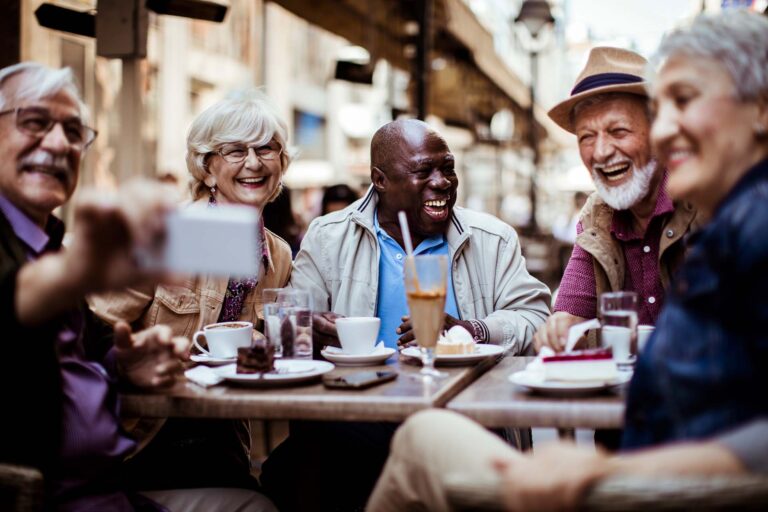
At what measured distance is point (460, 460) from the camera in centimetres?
146

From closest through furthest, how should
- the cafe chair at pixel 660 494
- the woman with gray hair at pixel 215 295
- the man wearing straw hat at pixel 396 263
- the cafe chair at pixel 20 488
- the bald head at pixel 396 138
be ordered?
the cafe chair at pixel 660 494 < the cafe chair at pixel 20 488 < the woman with gray hair at pixel 215 295 < the man wearing straw hat at pixel 396 263 < the bald head at pixel 396 138

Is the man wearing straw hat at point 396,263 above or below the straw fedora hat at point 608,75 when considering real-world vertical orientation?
below

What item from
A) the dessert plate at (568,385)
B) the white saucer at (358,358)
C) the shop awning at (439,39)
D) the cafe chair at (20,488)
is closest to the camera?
the cafe chair at (20,488)

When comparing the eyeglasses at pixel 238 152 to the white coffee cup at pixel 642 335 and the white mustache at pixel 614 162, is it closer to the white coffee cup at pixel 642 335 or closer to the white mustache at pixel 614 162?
the white mustache at pixel 614 162

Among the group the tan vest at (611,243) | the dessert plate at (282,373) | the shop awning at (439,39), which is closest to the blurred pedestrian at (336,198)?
the shop awning at (439,39)

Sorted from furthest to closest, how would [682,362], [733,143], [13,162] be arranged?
[13,162] → [733,143] → [682,362]

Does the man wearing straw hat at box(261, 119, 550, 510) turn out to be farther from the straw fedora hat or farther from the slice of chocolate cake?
the slice of chocolate cake

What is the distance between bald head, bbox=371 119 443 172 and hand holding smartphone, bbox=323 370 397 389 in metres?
1.29

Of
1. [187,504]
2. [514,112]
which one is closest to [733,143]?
[187,504]

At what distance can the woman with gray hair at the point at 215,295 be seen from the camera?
2758 millimetres

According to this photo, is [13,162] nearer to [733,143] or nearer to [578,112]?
[733,143]

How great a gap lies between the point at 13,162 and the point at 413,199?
1.70m

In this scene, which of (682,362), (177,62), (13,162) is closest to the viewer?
(682,362)

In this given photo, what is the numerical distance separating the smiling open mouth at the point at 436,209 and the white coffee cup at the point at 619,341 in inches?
45.3
